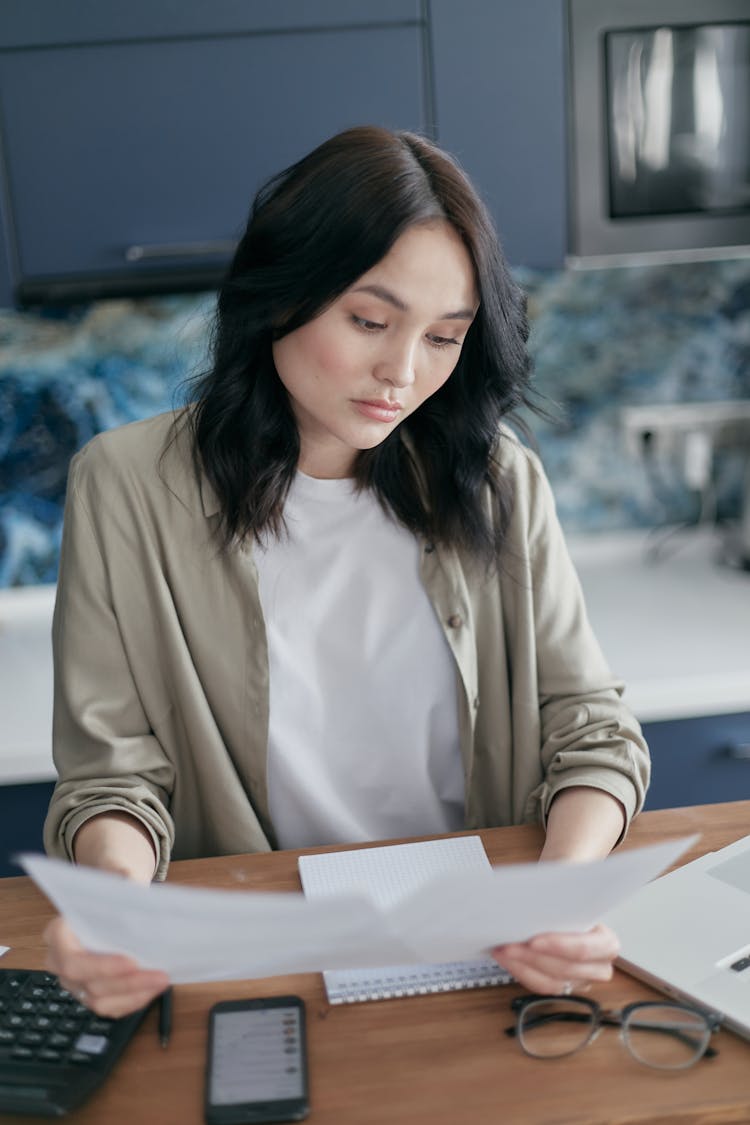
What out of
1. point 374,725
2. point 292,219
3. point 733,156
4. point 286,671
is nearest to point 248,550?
point 286,671

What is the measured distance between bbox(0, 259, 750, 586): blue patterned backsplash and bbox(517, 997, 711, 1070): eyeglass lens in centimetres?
155

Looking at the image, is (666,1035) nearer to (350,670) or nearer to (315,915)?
(315,915)


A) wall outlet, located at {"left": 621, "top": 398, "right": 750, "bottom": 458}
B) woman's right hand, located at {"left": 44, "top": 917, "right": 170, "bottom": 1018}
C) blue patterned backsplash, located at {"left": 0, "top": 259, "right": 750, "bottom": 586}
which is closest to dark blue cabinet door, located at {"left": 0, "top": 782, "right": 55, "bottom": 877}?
blue patterned backsplash, located at {"left": 0, "top": 259, "right": 750, "bottom": 586}

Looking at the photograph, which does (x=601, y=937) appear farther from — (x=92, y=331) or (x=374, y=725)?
(x=92, y=331)

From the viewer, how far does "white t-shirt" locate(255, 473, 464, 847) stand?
140cm

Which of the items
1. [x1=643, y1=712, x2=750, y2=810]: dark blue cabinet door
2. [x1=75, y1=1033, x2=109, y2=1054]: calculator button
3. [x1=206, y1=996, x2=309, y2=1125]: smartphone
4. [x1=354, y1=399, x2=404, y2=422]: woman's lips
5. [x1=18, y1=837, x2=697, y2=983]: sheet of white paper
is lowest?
[x1=643, y1=712, x2=750, y2=810]: dark blue cabinet door

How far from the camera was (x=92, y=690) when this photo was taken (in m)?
1.30

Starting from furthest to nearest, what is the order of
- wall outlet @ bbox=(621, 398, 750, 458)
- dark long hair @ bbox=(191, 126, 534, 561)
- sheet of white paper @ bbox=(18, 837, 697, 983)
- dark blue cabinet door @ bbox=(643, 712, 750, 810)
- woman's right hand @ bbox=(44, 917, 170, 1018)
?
1. wall outlet @ bbox=(621, 398, 750, 458)
2. dark blue cabinet door @ bbox=(643, 712, 750, 810)
3. dark long hair @ bbox=(191, 126, 534, 561)
4. woman's right hand @ bbox=(44, 917, 170, 1018)
5. sheet of white paper @ bbox=(18, 837, 697, 983)

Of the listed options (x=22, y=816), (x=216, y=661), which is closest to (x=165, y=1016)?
(x=216, y=661)

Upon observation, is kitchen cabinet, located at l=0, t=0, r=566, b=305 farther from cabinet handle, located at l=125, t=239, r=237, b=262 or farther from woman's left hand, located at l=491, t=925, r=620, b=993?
woman's left hand, located at l=491, t=925, r=620, b=993

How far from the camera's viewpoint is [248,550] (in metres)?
1.36

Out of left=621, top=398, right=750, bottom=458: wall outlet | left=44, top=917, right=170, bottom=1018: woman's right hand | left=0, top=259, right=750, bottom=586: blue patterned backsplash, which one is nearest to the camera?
left=44, top=917, right=170, bottom=1018: woman's right hand

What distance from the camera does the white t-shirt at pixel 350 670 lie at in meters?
1.40

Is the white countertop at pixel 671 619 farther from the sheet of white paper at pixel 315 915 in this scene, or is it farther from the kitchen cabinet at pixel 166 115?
the sheet of white paper at pixel 315 915
